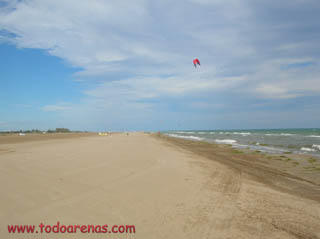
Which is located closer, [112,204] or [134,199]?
[112,204]

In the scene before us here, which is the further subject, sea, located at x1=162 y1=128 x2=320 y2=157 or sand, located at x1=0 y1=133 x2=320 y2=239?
sea, located at x1=162 y1=128 x2=320 y2=157

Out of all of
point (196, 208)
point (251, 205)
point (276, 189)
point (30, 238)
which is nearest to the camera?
point (30, 238)

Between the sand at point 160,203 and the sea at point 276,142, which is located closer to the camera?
the sand at point 160,203

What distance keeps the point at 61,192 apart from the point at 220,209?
3.76m

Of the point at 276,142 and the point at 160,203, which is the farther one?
the point at 276,142

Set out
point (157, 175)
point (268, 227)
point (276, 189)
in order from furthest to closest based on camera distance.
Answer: point (157, 175) → point (276, 189) → point (268, 227)

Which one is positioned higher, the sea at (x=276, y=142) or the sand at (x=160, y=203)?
the sand at (x=160, y=203)

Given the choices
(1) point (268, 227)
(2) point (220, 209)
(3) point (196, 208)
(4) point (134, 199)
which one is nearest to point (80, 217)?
(4) point (134, 199)

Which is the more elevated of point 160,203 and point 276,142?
point 160,203

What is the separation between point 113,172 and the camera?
7.32 metres

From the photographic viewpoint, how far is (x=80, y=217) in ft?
12.4

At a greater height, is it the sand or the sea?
the sand

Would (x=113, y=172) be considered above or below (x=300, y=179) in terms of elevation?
above

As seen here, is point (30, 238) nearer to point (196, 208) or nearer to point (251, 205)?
point (196, 208)
